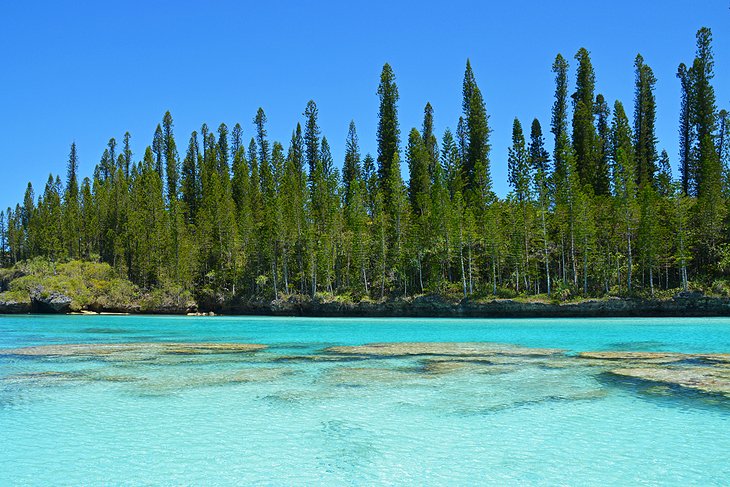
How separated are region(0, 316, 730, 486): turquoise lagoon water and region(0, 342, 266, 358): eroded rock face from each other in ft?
14.0

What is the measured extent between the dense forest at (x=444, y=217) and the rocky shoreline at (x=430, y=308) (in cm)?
128

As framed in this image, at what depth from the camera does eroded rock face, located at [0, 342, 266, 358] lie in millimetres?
20031

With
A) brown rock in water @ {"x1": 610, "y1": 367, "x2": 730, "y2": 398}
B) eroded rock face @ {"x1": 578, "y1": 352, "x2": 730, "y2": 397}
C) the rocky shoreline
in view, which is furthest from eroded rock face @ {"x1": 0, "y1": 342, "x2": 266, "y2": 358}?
the rocky shoreline

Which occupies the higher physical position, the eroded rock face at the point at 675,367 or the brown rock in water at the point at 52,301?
the brown rock in water at the point at 52,301

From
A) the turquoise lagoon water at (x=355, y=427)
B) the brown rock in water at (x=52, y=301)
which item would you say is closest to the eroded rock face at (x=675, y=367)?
the turquoise lagoon water at (x=355, y=427)

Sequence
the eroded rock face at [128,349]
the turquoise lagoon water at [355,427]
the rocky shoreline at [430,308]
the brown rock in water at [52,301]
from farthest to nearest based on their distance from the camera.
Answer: the brown rock in water at [52,301] → the rocky shoreline at [430,308] → the eroded rock face at [128,349] → the turquoise lagoon water at [355,427]

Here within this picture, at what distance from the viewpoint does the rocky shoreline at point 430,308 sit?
40.0 metres

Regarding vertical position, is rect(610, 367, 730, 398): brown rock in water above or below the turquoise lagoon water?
below

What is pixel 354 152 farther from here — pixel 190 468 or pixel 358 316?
pixel 190 468

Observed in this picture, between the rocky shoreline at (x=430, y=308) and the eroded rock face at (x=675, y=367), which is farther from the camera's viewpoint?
the rocky shoreline at (x=430, y=308)

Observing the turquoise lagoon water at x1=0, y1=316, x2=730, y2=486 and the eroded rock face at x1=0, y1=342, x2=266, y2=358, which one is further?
the eroded rock face at x1=0, y1=342, x2=266, y2=358

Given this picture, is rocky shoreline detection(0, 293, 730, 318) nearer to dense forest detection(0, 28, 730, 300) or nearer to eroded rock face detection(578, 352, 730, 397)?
dense forest detection(0, 28, 730, 300)

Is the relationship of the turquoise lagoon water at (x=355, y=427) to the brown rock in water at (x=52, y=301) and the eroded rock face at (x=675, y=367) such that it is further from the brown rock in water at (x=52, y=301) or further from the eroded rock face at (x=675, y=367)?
the brown rock in water at (x=52, y=301)

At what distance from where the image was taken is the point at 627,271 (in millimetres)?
44656
